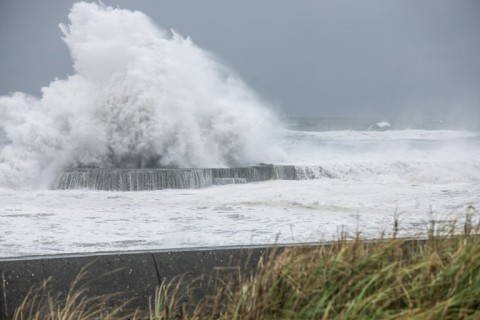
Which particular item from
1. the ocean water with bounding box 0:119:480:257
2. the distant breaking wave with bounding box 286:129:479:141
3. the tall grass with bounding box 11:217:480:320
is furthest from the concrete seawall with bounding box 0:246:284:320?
the distant breaking wave with bounding box 286:129:479:141

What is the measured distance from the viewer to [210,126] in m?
17.5

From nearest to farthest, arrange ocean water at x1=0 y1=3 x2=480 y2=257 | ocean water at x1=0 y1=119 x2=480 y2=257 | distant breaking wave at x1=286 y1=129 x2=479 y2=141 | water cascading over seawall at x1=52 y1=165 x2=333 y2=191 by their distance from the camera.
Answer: ocean water at x1=0 y1=119 x2=480 y2=257, ocean water at x1=0 y1=3 x2=480 y2=257, water cascading over seawall at x1=52 y1=165 x2=333 y2=191, distant breaking wave at x1=286 y1=129 x2=479 y2=141

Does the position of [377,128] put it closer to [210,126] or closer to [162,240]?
[210,126]

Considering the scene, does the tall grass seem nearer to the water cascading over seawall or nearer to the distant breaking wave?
the water cascading over seawall

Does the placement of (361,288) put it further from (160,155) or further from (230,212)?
(160,155)

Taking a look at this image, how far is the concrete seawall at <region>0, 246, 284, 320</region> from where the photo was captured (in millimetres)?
3102

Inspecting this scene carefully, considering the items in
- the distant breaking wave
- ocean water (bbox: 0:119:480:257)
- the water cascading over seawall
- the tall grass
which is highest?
the distant breaking wave

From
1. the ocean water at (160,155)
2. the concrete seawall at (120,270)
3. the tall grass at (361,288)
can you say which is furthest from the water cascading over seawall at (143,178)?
the tall grass at (361,288)

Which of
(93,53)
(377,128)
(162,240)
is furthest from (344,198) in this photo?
(377,128)

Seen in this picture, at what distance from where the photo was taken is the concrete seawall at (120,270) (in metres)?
3.10

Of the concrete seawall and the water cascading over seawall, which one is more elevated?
the water cascading over seawall

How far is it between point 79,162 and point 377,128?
33099mm

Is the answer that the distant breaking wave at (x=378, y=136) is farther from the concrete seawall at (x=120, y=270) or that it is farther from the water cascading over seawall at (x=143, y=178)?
the concrete seawall at (x=120, y=270)

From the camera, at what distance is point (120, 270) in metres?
3.21
